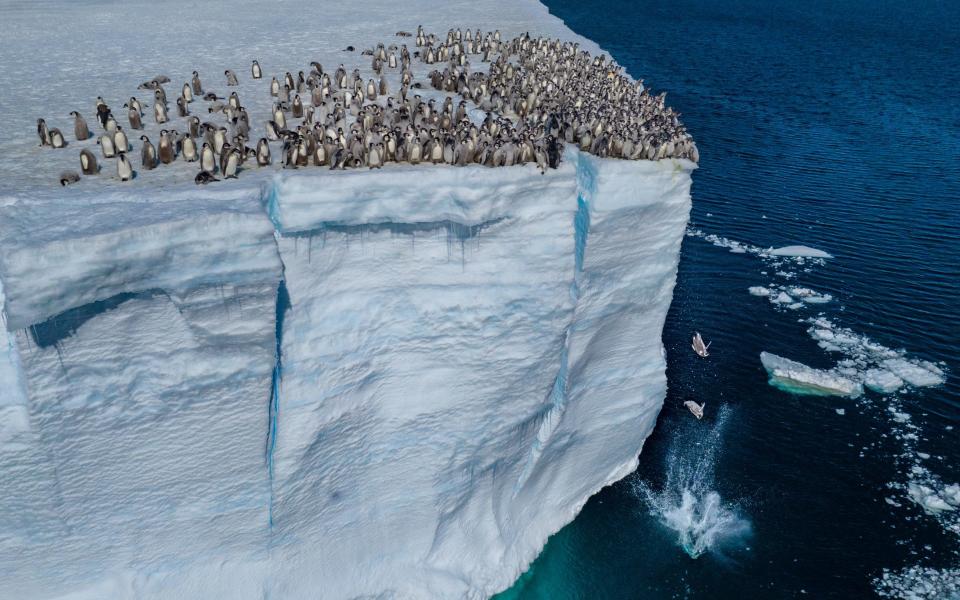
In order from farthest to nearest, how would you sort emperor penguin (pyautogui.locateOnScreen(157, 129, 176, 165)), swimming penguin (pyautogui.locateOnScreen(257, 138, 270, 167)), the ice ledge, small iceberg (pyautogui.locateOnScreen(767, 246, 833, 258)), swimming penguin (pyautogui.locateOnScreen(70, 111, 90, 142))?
1. small iceberg (pyautogui.locateOnScreen(767, 246, 833, 258))
2. swimming penguin (pyautogui.locateOnScreen(70, 111, 90, 142))
3. emperor penguin (pyautogui.locateOnScreen(157, 129, 176, 165))
4. swimming penguin (pyautogui.locateOnScreen(257, 138, 270, 167))
5. the ice ledge

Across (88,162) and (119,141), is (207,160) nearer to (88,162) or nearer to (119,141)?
(88,162)

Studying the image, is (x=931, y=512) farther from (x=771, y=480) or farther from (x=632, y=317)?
(x=632, y=317)

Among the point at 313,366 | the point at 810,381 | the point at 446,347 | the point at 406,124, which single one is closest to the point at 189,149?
the point at 406,124

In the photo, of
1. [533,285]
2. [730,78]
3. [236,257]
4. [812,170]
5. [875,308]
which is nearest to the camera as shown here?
[236,257]

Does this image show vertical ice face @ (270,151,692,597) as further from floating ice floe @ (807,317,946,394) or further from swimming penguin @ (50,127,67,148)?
floating ice floe @ (807,317,946,394)

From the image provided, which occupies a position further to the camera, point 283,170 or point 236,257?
point 283,170

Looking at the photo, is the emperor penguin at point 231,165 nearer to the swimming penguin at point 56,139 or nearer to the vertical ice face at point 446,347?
the vertical ice face at point 446,347

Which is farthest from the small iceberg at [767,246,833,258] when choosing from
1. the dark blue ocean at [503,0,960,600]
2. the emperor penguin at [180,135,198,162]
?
the emperor penguin at [180,135,198,162]

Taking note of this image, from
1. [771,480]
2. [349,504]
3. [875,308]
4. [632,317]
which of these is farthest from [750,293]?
[349,504]
